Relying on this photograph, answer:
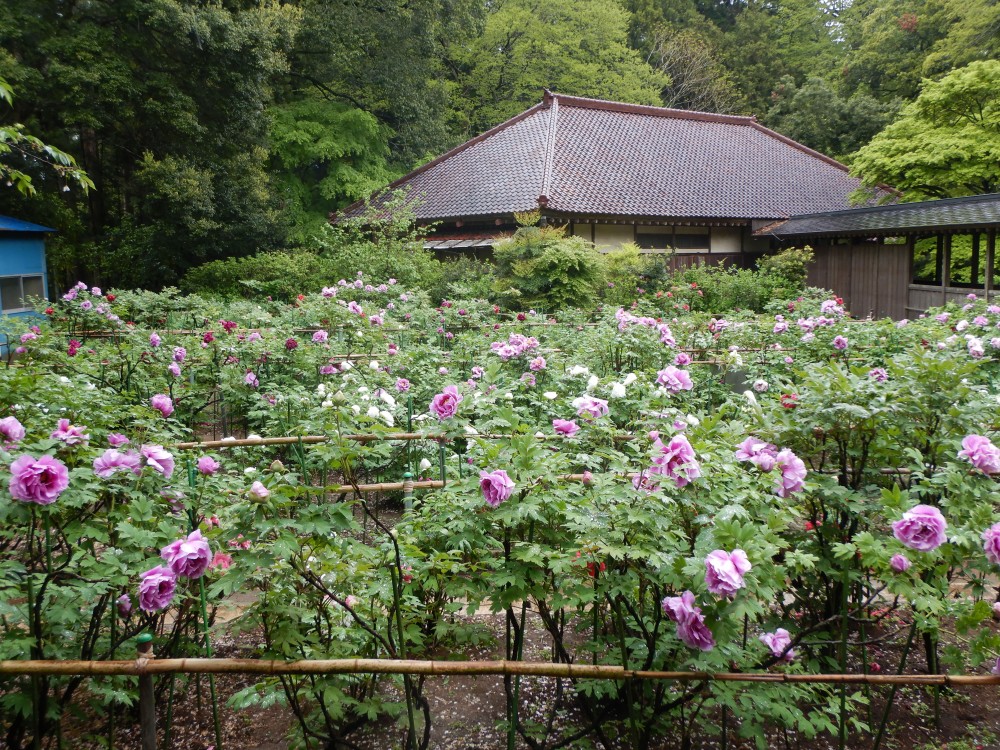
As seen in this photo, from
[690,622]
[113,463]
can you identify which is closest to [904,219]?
[690,622]

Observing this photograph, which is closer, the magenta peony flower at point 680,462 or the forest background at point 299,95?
the magenta peony flower at point 680,462

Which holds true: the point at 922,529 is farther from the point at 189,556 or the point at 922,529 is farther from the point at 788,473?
the point at 189,556

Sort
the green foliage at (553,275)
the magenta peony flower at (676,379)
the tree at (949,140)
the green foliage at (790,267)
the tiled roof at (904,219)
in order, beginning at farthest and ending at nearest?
the green foliage at (790,267) < the tree at (949,140) < the tiled roof at (904,219) < the green foliage at (553,275) < the magenta peony flower at (676,379)

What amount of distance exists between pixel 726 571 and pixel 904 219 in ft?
49.1

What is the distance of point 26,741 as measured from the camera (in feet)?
7.72

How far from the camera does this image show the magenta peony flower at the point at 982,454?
2.25 meters

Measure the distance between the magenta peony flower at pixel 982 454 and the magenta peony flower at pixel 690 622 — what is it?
3.47 feet

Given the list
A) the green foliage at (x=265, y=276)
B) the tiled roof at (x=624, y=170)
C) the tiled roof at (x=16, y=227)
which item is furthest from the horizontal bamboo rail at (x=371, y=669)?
the tiled roof at (x=624, y=170)

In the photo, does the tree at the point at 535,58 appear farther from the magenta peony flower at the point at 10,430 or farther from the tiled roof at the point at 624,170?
the magenta peony flower at the point at 10,430

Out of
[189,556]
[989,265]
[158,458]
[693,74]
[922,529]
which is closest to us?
[189,556]

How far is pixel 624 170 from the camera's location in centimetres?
1908

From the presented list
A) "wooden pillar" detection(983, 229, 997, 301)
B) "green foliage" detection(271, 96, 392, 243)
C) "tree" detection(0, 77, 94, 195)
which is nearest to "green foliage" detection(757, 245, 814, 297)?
"wooden pillar" detection(983, 229, 997, 301)

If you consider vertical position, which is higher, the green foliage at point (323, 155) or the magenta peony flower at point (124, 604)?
the green foliage at point (323, 155)

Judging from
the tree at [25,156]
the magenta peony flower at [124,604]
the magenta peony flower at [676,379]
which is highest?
the tree at [25,156]
